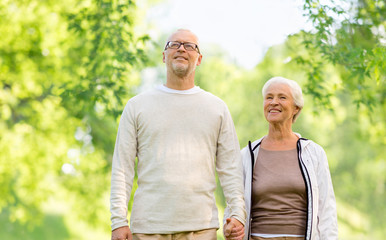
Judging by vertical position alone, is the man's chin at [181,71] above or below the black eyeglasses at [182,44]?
below

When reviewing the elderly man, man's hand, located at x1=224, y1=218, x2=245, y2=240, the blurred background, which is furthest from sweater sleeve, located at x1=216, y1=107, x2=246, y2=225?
the blurred background

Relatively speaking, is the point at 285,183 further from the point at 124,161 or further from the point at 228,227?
the point at 124,161

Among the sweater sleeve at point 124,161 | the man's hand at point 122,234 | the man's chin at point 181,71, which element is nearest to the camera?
the man's hand at point 122,234

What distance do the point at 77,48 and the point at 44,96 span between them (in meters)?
1.52

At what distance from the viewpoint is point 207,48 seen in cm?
1952

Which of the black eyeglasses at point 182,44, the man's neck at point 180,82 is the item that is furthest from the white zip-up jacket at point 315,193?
the black eyeglasses at point 182,44

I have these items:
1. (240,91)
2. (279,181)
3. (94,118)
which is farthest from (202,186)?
(240,91)

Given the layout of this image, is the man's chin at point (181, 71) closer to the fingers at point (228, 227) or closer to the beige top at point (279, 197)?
the beige top at point (279, 197)

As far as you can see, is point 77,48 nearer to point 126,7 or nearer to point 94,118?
point 94,118

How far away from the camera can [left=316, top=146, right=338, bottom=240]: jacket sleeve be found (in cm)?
293

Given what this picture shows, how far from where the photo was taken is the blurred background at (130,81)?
5918 mm

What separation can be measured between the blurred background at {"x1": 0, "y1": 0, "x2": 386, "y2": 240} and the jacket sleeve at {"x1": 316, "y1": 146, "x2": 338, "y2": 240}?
1276 mm

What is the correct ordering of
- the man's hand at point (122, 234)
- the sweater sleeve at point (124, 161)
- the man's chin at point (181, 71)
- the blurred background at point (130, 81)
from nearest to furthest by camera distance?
the man's hand at point (122, 234)
the sweater sleeve at point (124, 161)
the man's chin at point (181, 71)
the blurred background at point (130, 81)

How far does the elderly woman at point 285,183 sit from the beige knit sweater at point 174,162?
4.2 inches
